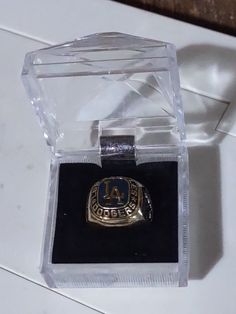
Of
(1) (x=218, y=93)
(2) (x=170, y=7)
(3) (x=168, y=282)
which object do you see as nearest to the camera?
(3) (x=168, y=282)

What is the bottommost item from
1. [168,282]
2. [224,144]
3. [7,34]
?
[168,282]

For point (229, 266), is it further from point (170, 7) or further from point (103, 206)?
point (170, 7)

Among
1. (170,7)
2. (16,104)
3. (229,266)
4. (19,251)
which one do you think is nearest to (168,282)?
(229,266)
